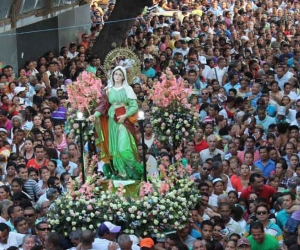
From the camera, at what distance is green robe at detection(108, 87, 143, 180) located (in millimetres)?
17516

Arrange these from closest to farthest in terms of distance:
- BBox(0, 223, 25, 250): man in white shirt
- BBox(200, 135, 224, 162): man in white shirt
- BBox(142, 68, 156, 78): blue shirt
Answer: BBox(0, 223, 25, 250): man in white shirt, BBox(200, 135, 224, 162): man in white shirt, BBox(142, 68, 156, 78): blue shirt

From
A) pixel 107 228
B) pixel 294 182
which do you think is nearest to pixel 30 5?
pixel 294 182

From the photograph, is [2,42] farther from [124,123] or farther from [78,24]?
[124,123]

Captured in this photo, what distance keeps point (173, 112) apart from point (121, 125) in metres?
2.60

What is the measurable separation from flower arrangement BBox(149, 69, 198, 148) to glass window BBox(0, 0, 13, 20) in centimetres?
778

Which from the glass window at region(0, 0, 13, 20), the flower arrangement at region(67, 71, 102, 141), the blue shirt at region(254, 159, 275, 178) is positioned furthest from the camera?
the glass window at region(0, 0, 13, 20)

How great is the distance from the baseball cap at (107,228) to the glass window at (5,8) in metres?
12.1

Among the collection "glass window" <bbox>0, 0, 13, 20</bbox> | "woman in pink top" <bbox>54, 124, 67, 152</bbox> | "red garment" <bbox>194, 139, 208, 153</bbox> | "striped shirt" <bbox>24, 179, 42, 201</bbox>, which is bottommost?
"striped shirt" <bbox>24, 179, 42, 201</bbox>

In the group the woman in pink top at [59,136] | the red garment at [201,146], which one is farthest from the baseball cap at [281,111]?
the woman in pink top at [59,136]

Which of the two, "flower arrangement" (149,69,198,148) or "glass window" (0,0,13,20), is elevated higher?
"glass window" (0,0,13,20)

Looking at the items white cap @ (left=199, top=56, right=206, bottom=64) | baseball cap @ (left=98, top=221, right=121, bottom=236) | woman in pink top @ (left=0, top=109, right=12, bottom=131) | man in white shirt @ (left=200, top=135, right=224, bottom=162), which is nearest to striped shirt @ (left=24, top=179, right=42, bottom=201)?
baseball cap @ (left=98, top=221, right=121, bottom=236)

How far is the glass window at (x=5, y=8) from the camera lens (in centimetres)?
2686

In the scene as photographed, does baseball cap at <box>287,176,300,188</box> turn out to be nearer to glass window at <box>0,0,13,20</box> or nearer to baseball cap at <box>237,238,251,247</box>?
baseball cap at <box>237,238,251,247</box>

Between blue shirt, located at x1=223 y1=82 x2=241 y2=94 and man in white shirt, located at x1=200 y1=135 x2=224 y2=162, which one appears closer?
man in white shirt, located at x1=200 y1=135 x2=224 y2=162
